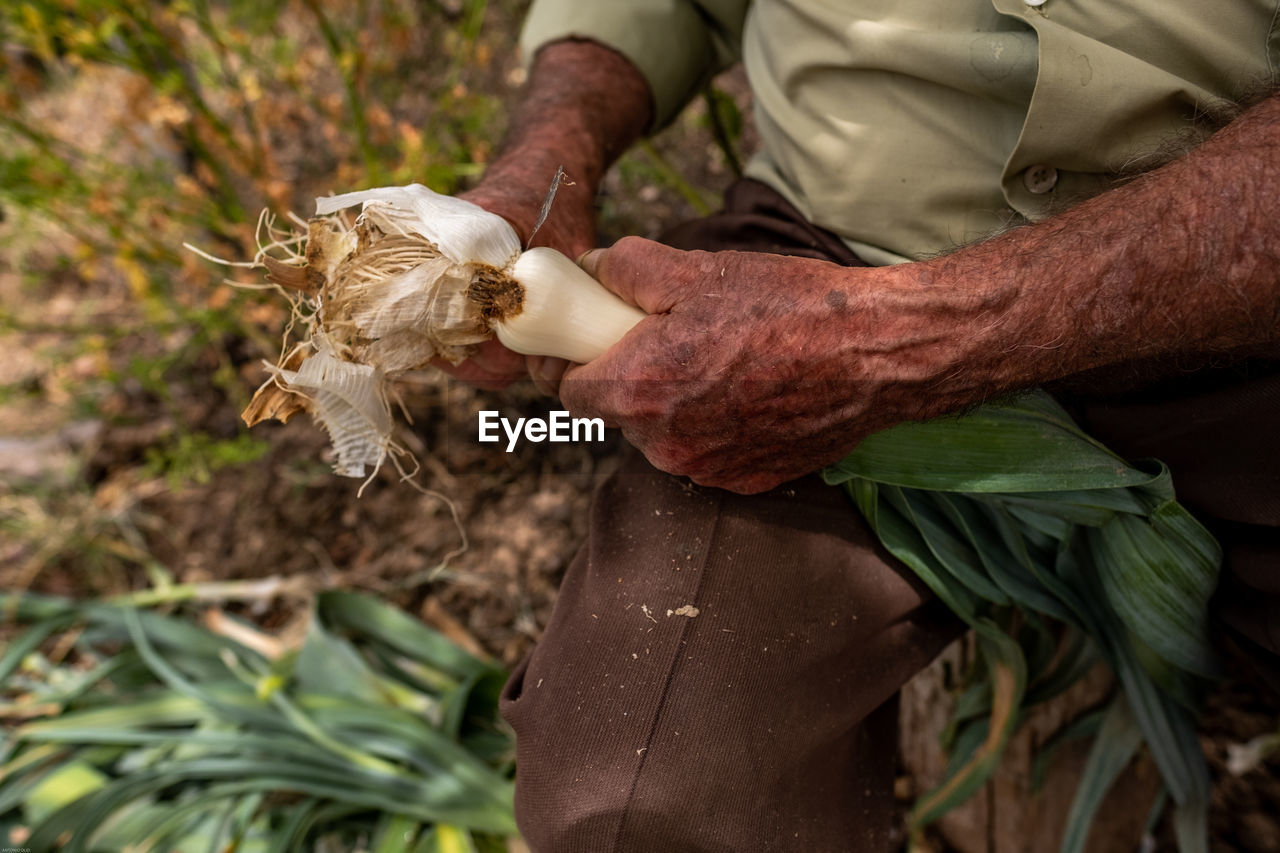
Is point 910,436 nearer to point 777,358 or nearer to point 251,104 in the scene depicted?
point 777,358

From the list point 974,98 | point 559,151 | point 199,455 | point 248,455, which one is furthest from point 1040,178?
point 199,455

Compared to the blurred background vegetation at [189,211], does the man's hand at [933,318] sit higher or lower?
higher

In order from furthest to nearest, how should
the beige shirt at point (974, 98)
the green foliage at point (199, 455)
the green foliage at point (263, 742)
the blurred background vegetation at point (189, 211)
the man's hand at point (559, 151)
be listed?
1. the green foliage at point (199, 455)
2. the blurred background vegetation at point (189, 211)
3. the green foliage at point (263, 742)
4. the man's hand at point (559, 151)
5. the beige shirt at point (974, 98)

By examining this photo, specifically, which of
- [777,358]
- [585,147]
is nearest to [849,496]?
[777,358]

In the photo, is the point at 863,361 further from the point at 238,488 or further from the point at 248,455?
the point at 238,488

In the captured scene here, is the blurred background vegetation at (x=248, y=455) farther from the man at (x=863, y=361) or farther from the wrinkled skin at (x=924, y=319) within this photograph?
the wrinkled skin at (x=924, y=319)

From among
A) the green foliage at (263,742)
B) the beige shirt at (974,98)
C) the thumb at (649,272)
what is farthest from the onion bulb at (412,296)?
the green foliage at (263,742)
